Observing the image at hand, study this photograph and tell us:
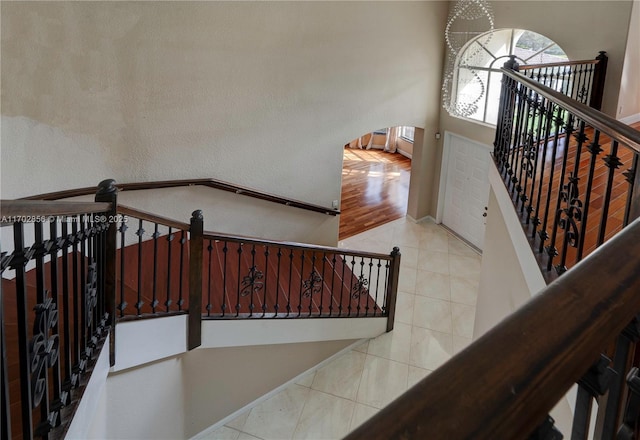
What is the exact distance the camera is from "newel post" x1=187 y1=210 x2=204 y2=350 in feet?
11.9

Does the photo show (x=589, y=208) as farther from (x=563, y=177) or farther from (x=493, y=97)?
(x=493, y=97)

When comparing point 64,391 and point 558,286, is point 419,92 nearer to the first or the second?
point 64,391

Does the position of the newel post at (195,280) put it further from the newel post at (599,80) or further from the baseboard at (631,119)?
the baseboard at (631,119)

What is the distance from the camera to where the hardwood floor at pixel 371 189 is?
9.61 meters

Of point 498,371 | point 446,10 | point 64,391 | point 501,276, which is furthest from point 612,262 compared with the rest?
point 446,10

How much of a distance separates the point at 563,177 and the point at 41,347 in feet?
7.77

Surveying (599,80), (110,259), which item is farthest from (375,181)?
(110,259)

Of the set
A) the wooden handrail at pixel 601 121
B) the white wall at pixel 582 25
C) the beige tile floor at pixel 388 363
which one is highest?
the white wall at pixel 582 25

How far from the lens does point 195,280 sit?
3814 millimetres

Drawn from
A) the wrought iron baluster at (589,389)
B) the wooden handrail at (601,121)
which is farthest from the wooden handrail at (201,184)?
the wrought iron baluster at (589,389)

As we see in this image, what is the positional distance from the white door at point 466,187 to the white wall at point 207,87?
3.75 ft

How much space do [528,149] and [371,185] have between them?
8.90 metres

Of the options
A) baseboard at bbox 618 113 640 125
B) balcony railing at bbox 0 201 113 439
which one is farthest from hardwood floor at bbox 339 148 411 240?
balcony railing at bbox 0 201 113 439

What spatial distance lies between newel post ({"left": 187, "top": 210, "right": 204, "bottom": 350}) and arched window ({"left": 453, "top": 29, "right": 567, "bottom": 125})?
208 inches
